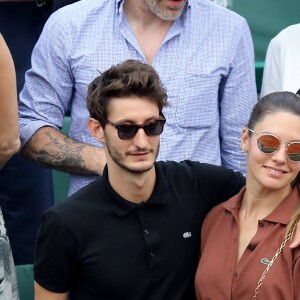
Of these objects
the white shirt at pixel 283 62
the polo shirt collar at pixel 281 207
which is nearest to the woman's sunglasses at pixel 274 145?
the polo shirt collar at pixel 281 207

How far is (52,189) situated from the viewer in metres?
4.55

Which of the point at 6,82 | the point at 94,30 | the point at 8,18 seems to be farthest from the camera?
the point at 8,18

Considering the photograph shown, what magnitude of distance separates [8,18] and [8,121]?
4.84 ft

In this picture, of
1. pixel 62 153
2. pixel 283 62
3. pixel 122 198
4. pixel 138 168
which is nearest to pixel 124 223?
pixel 122 198

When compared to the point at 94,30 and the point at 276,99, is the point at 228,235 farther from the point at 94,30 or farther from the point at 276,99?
the point at 94,30

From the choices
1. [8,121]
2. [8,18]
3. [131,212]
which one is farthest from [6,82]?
[8,18]

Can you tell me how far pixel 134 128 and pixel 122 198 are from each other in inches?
9.2

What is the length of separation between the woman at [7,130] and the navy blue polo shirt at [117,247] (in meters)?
0.10

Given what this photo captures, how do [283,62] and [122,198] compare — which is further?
[283,62]

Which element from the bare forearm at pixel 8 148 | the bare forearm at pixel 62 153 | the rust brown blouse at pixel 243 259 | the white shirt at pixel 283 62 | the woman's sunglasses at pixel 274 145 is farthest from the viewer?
the white shirt at pixel 283 62

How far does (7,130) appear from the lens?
2.95 meters

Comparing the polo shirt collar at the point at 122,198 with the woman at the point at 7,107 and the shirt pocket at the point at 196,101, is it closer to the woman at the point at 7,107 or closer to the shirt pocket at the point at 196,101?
the woman at the point at 7,107

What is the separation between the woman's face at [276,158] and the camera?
286cm

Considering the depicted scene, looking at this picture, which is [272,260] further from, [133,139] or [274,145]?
[133,139]
